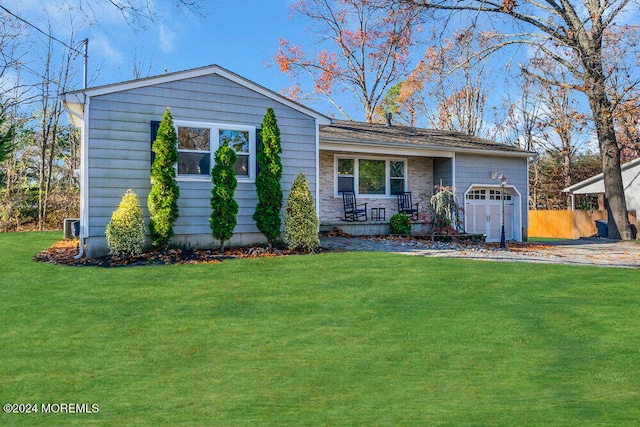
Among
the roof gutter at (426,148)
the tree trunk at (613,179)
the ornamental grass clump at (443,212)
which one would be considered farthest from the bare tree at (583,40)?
the ornamental grass clump at (443,212)

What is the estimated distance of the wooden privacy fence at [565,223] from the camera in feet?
84.4

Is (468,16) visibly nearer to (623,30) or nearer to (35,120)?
(623,30)

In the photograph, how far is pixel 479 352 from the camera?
513cm

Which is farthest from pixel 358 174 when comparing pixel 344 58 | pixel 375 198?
pixel 344 58

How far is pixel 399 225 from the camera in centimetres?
1631

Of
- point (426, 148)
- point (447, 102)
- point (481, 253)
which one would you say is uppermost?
point (447, 102)

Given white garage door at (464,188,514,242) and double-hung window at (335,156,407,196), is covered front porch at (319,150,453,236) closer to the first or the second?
double-hung window at (335,156,407,196)

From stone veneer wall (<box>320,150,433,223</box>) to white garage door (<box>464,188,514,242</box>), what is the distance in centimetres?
161

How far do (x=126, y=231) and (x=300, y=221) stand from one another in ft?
11.9

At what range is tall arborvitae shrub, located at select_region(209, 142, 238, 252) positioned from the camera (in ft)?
36.3

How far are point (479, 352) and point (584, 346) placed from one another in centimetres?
120

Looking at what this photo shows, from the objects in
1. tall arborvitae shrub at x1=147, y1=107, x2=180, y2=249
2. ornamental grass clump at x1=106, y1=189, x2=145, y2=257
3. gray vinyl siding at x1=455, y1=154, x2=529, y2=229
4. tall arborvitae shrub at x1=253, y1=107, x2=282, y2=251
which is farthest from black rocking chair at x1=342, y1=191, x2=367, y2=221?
ornamental grass clump at x1=106, y1=189, x2=145, y2=257

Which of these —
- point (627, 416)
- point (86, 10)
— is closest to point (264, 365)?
point (627, 416)

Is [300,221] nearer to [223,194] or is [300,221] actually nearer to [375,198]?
[223,194]
